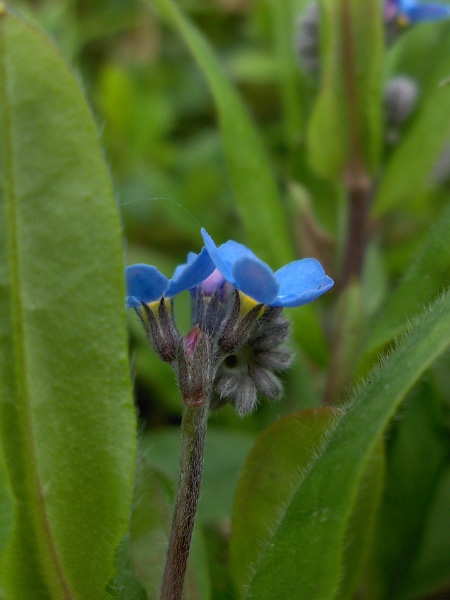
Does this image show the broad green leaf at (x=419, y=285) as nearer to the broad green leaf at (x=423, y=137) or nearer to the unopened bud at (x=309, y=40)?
the broad green leaf at (x=423, y=137)

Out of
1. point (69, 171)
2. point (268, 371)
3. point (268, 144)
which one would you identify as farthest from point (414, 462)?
point (268, 144)

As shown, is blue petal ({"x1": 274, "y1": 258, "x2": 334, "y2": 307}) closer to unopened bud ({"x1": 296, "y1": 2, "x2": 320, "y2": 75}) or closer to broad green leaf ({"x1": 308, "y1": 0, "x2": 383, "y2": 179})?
broad green leaf ({"x1": 308, "y1": 0, "x2": 383, "y2": 179})

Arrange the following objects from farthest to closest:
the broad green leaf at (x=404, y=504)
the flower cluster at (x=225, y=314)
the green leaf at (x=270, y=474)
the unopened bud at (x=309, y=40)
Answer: the unopened bud at (x=309, y=40) → the broad green leaf at (x=404, y=504) → the green leaf at (x=270, y=474) → the flower cluster at (x=225, y=314)

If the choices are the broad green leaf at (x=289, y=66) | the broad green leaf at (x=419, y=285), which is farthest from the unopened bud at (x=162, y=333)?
the broad green leaf at (x=289, y=66)

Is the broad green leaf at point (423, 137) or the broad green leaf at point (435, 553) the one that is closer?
the broad green leaf at point (435, 553)

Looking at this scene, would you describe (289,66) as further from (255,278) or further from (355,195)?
(255,278)

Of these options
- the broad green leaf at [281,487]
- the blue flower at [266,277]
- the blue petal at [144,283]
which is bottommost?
the broad green leaf at [281,487]
